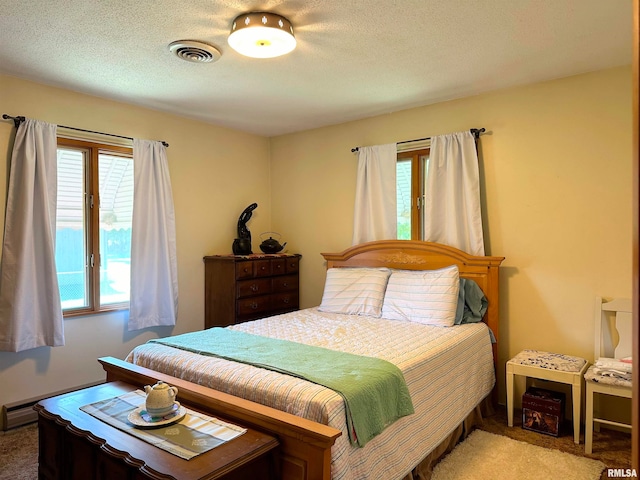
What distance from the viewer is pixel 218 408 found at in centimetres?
194

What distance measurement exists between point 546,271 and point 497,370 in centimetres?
86

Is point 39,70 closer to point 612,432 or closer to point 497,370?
point 497,370

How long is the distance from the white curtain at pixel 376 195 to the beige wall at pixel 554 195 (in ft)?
1.18

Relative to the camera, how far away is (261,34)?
2225 mm

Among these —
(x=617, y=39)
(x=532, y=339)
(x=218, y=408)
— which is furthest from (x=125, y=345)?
(x=617, y=39)

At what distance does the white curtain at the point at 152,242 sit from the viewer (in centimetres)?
368

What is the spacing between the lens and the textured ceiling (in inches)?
85.0

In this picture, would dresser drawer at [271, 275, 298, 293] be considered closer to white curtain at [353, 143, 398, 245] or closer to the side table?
white curtain at [353, 143, 398, 245]

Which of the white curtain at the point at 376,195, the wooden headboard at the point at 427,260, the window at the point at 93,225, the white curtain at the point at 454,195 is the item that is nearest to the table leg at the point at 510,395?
the wooden headboard at the point at 427,260

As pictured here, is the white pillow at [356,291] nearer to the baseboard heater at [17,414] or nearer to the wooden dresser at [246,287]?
the wooden dresser at [246,287]

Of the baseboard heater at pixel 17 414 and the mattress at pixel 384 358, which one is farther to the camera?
the baseboard heater at pixel 17 414

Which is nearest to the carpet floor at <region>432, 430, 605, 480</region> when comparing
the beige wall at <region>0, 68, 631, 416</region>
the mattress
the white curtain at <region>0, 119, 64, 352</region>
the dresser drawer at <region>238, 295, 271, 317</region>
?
the mattress

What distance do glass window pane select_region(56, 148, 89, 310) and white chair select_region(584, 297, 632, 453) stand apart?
146 inches

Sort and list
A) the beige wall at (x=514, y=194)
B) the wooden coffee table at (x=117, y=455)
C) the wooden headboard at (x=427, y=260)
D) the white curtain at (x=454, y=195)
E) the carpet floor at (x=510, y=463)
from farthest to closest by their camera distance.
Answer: the white curtain at (x=454, y=195)
the wooden headboard at (x=427, y=260)
the beige wall at (x=514, y=194)
the carpet floor at (x=510, y=463)
the wooden coffee table at (x=117, y=455)
